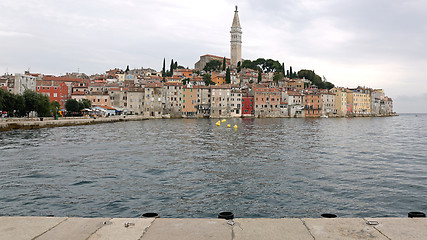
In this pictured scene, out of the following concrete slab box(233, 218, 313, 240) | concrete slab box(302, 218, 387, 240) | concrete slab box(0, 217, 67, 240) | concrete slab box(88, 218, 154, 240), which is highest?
concrete slab box(302, 218, 387, 240)

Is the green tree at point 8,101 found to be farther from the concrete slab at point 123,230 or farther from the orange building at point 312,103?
the orange building at point 312,103

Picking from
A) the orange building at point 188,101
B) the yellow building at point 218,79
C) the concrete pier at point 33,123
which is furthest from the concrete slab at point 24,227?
the yellow building at point 218,79

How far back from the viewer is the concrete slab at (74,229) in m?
4.02

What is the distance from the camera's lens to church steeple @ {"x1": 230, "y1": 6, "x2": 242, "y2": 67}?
150 meters

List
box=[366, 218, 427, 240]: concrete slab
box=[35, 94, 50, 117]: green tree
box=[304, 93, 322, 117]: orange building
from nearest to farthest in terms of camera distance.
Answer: box=[366, 218, 427, 240]: concrete slab → box=[35, 94, 50, 117]: green tree → box=[304, 93, 322, 117]: orange building

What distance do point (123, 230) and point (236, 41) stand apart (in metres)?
151

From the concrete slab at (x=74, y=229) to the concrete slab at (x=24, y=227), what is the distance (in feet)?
0.44

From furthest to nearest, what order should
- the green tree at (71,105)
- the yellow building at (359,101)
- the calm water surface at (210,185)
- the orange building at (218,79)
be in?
the yellow building at (359,101), the orange building at (218,79), the green tree at (71,105), the calm water surface at (210,185)

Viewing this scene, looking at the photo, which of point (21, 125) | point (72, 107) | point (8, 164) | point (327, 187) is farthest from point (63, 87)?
point (327, 187)

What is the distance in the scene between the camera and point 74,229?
430 cm

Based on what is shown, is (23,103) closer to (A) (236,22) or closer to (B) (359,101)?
(A) (236,22)

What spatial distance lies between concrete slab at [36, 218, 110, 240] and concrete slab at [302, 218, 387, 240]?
2.96m

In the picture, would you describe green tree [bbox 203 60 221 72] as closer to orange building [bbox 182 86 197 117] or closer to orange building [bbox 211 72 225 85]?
orange building [bbox 211 72 225 85]

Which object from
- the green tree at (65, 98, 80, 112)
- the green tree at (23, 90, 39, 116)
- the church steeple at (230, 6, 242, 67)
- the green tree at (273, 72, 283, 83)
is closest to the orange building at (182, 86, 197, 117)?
the green tree at (65, 98, 80, 112)
